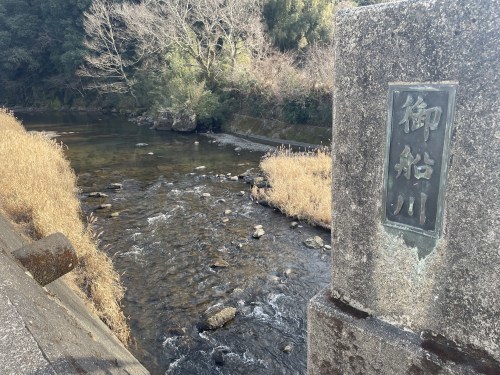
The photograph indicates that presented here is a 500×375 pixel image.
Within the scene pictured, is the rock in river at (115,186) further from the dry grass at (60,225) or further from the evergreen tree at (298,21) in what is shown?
the evergreen tree at (298,21)

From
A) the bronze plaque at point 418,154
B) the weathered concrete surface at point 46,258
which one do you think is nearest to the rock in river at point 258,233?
the weathered concrete surface at point 46,258

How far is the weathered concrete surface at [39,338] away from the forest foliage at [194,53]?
16.3 metres

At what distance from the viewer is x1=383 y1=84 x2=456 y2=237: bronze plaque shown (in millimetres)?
1870

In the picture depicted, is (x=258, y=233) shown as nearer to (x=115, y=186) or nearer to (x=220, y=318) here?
(x=220, y=318)

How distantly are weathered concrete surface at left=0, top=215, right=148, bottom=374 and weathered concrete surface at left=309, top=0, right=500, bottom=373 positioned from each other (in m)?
1.85

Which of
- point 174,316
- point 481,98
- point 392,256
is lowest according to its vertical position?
point 174,316

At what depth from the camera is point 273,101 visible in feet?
67.6

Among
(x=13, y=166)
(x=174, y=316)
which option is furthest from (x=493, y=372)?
(x=13, y=166)

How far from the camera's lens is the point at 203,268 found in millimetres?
6883

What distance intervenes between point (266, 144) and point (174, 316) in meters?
13.6

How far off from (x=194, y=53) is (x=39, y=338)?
2215 centimetres

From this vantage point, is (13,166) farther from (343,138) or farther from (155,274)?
(343,138)

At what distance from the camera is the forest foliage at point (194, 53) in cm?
2033

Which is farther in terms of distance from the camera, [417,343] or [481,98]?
[417,343]
